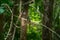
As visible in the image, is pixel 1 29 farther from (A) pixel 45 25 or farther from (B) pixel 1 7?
(B) pixel 1 7

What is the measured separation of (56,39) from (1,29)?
214 centimetres

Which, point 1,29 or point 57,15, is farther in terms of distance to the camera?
point 57,15

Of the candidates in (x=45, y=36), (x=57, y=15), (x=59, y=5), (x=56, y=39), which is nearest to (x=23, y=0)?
(x=45, y=36)

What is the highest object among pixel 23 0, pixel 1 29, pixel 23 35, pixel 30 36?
pixel 23 0

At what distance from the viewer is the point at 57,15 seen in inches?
198

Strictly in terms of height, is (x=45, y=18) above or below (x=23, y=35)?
above

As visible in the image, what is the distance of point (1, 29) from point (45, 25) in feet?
2.67

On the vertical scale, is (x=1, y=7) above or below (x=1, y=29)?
above

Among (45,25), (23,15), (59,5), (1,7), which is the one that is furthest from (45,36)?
(1,7)

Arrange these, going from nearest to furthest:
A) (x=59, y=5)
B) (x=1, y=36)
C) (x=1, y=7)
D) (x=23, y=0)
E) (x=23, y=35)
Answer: (x=1, y=7)
(x=1, y=36)
(x=23, y=0)
(x=23, y=35)
(x=59, y=5)

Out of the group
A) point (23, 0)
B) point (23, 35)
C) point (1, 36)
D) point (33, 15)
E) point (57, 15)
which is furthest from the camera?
point (33, 15)

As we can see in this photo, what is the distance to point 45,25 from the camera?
11.6 feet

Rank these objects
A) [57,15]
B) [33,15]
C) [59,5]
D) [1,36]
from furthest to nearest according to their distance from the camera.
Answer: [33,15] → [57,15] → [59,5] → [1,36]

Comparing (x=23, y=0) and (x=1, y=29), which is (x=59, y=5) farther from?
(x=1, y=29)
